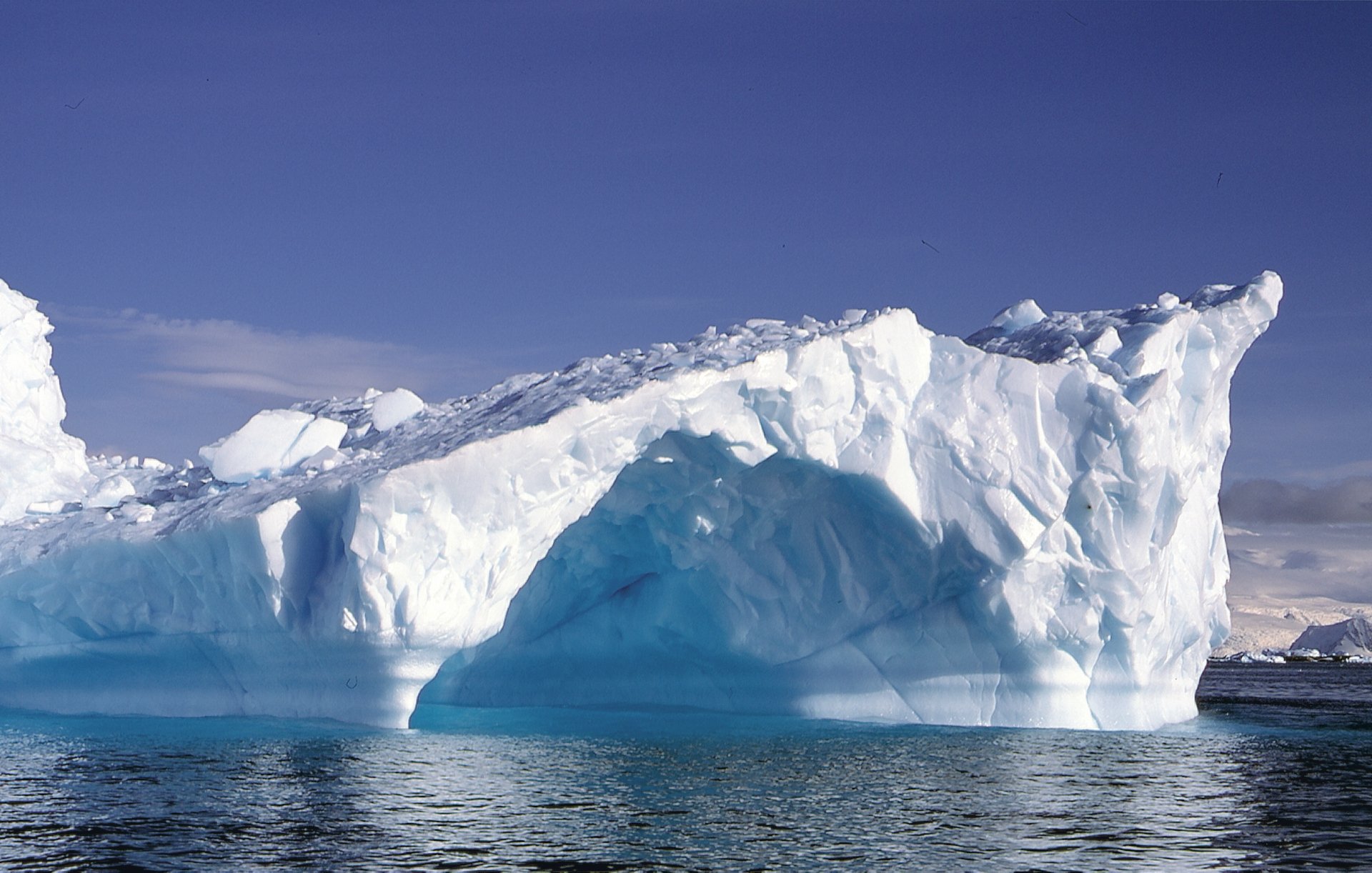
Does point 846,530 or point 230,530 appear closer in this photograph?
point 230,530

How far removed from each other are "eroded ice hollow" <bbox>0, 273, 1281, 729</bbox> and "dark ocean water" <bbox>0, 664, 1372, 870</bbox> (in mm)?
1100

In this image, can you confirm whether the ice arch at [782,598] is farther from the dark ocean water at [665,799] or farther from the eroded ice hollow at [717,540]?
the dark ocean water at [665,799]

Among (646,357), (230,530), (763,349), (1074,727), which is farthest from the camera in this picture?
(1074,727)

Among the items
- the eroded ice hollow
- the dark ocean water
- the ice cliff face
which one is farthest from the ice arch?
the ice cliff face

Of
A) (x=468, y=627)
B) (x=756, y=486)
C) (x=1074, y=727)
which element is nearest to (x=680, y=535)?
(x=756, y=486)

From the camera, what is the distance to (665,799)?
1034 centimetres

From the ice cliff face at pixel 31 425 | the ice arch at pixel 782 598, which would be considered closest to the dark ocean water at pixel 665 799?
the ice arch at pixel 782 598

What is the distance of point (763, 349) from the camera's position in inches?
607

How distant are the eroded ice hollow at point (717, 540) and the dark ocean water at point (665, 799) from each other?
1100 millimetres

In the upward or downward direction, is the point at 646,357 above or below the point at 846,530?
above

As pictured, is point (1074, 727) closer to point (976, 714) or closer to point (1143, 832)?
point (976, 714)

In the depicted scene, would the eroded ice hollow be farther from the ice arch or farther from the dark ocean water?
the dark ocean water

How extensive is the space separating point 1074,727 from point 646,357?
7.60 meters

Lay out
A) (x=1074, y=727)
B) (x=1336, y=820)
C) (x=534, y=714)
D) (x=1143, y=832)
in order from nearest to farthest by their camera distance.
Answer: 1. (x=1143, y=832)
2. (x=1336, y=820)
3. (x=1074, y=727)
4. (x=534, y=714)
